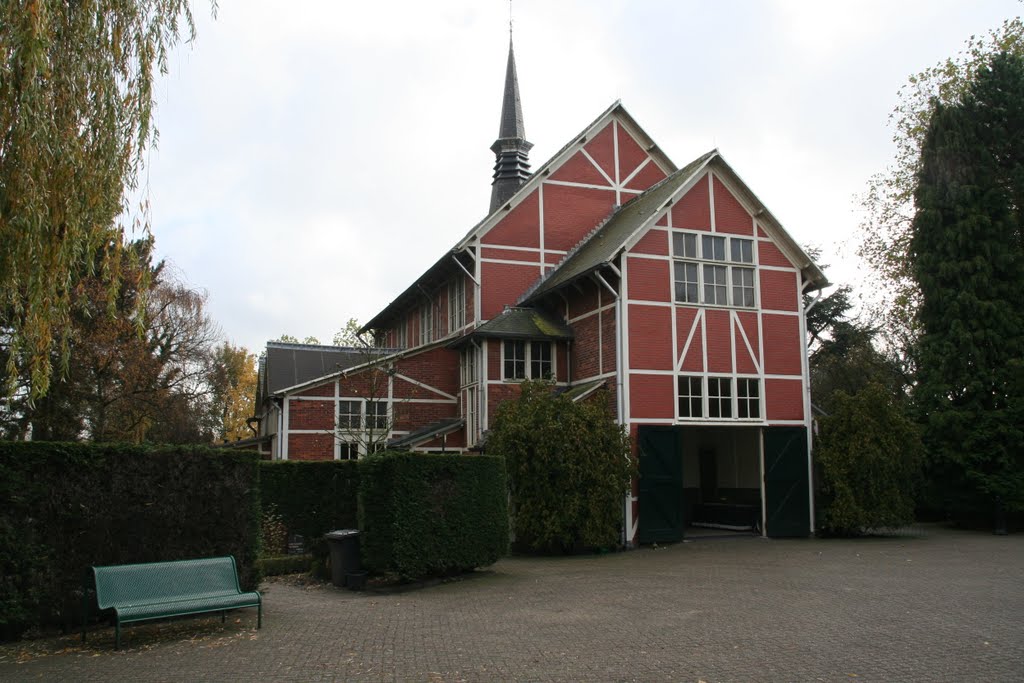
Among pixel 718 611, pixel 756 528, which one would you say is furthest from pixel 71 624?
pixel 756 528

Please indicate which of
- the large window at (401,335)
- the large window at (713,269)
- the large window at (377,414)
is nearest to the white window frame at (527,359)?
the large window at (713,269)

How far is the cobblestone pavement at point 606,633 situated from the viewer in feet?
24.1

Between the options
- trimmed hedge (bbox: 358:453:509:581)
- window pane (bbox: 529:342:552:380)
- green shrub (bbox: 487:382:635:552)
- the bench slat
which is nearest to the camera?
the bench slat

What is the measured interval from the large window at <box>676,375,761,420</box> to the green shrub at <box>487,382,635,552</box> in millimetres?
2734

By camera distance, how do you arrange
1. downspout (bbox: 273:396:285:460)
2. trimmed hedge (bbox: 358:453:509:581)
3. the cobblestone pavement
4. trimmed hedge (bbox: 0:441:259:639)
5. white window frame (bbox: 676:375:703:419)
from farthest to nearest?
downspout (bbox: 273:396:285:460) → white window frame (bbox: 676:375:703:419) → trimmed hedge (bbox: 358:453:509:581) → trimmed hedge (bbox: 0:441:259:639) → the cobblestone pavement

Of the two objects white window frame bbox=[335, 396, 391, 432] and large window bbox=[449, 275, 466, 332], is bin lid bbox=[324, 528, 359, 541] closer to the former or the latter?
white window frame bbox=[335, 396, 391, 432]

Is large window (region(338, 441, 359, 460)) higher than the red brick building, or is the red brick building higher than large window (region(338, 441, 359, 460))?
the red brick building

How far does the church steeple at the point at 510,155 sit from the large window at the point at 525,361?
34.1 ft

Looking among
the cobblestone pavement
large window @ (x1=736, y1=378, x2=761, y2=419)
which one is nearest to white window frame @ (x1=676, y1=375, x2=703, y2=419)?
large window @ (x1=736, y1=378, x2=761, y2=419)

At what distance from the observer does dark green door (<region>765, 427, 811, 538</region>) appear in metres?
19.6

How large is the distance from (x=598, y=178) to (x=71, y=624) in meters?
18.5

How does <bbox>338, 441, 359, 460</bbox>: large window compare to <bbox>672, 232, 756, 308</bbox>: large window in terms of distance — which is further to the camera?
<bbox>338, 441, 359, 460</bbox>: large window

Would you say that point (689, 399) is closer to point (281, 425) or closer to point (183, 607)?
point (281, 425)

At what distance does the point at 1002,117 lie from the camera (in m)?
22.3
